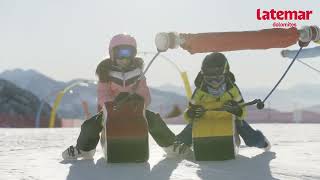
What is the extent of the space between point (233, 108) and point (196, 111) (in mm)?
290

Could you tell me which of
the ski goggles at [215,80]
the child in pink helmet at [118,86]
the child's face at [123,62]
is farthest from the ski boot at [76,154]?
the ski goggles at [215,80]

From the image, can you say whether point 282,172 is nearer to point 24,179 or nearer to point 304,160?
point 304,160

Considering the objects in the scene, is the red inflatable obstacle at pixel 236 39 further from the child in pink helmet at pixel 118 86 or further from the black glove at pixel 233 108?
the child in pink helmet at pixel 118 86

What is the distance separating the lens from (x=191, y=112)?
3.76 meters

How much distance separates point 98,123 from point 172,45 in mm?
1030

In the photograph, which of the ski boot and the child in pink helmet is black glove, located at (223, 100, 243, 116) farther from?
the ski boot

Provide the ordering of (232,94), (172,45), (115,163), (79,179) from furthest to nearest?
1. (232,94)
2. (115,163)
3. (172,45)
4. (79,179)

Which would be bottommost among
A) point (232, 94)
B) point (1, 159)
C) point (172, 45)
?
point (1, 159)

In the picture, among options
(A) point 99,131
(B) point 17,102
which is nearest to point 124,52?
(A) point 99,131

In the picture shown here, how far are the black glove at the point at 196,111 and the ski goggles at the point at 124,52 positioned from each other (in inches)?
26.9

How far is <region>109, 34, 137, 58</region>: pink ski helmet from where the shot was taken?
3957 millimetres

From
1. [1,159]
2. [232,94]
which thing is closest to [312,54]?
[232,94]

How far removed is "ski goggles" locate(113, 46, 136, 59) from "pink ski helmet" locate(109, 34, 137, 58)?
0.03m

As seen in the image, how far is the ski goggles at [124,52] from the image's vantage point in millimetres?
3949
